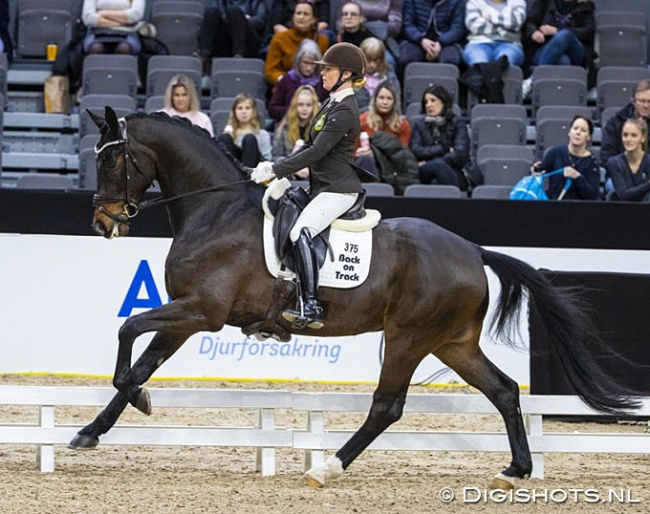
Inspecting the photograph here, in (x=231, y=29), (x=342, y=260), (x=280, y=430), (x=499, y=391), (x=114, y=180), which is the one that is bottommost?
(x=280, y=430)

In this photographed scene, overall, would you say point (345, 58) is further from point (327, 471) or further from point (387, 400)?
point (327, 471)

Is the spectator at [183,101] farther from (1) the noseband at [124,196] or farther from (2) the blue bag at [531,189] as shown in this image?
(1) the noseband at [124,196]

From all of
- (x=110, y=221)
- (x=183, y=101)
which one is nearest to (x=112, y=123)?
(x=110, y=221)

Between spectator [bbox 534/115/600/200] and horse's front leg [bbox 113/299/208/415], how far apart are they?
17.4 ft

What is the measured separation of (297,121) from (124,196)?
4.63 meters

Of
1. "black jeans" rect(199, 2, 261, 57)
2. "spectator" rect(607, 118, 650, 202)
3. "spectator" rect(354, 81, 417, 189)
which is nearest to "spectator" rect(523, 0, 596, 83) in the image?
"spectator" rect(607, 118, 650, 202)

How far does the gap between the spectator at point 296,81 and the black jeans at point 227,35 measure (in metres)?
1.20

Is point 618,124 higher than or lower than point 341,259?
higher

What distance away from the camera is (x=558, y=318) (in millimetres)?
7449

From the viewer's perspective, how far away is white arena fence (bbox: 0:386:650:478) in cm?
703

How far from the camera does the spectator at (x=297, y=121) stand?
1134 cm

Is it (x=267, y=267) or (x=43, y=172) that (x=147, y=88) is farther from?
(x=267, y=267)

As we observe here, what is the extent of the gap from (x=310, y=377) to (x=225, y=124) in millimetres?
3194

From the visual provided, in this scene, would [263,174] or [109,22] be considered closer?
[263,174]
